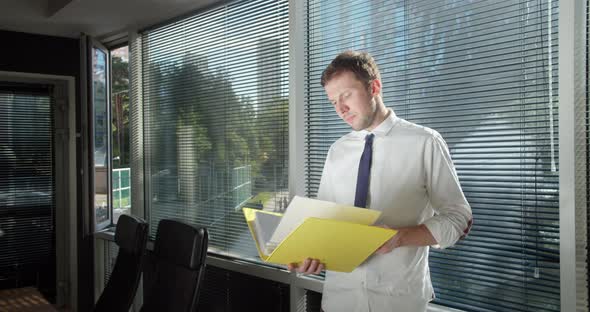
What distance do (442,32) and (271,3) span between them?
1.17 meters

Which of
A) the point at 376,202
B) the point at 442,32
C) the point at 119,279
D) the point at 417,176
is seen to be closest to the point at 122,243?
the point at 119,279

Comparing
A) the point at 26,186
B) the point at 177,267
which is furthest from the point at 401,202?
the point at 26,186

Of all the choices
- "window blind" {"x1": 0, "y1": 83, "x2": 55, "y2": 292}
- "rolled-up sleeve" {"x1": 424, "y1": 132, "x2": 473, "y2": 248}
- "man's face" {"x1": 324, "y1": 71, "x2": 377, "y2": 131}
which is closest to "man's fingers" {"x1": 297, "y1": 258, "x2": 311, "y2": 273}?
"rolled-up sleeve" {"x1": 424, "y1": 132, "x2": 473, "y2": 248}

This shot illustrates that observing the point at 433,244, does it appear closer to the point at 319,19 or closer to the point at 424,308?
the point at 424,308

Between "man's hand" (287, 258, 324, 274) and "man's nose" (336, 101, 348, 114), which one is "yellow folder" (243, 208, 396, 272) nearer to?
"man's hand" (287, 258, 324, 274)

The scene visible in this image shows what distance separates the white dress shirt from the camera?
1527mm

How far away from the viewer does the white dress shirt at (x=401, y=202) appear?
5.01 ft

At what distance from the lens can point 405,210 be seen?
1.61 meters

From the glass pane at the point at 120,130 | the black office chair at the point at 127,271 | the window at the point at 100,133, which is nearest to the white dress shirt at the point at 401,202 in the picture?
the black office chair at the point at 127,271

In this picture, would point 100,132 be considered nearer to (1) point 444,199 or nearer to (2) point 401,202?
(2) point 401,202

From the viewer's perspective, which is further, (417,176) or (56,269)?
(56,269)

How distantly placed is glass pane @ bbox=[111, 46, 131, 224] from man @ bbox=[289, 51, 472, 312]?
2783mm

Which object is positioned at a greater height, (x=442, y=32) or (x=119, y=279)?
(x=442, y=32)

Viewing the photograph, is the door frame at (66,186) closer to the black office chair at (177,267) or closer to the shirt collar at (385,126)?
the black office chair at (177,267)
